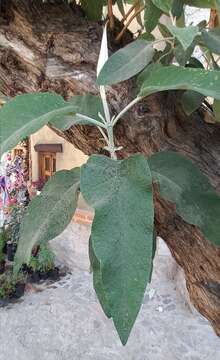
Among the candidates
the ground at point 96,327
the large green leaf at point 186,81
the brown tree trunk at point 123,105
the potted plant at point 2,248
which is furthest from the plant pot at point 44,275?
the large green leaf at point 186,81

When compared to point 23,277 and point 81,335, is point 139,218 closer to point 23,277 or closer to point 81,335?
point 81,335

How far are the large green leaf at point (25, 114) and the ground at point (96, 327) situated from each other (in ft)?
6.65

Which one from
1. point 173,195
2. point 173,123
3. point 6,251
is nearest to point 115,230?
point 173,195

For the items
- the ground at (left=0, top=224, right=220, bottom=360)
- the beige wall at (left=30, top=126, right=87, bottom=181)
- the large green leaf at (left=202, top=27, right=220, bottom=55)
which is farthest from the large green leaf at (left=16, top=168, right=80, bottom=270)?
the beige wall at (left=30, top=126, right=87, bottom=181)

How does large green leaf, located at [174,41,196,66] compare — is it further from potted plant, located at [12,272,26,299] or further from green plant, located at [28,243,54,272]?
green plant, located at [28,243,54,272]

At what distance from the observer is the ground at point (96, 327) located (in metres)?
2.14

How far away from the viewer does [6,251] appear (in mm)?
3320

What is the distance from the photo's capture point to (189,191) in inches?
14.6

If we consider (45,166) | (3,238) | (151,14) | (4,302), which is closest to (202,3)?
(151,14)

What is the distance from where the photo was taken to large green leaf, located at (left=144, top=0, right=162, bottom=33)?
0.46 m

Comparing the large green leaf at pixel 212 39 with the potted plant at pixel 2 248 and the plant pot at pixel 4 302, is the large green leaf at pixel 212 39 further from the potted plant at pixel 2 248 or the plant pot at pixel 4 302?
the potted plant at pixel 2 248

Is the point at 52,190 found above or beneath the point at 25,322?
above

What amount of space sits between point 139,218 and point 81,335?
2.22m

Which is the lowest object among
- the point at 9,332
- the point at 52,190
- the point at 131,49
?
the point at 9,332
